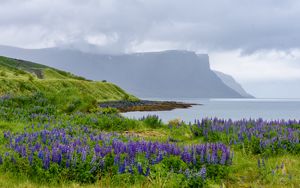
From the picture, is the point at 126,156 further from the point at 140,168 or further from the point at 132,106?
the point at 132,106

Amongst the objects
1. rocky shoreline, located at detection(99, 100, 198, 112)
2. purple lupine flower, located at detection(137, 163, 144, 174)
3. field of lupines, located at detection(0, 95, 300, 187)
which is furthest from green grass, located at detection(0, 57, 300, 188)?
rocky shoreline, located at detection(99, 100, 198, 112)

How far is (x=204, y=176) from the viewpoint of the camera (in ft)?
21.2

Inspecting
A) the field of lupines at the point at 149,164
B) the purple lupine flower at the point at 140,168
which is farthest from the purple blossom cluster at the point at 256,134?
the purple lupine flower at the point at 140,168

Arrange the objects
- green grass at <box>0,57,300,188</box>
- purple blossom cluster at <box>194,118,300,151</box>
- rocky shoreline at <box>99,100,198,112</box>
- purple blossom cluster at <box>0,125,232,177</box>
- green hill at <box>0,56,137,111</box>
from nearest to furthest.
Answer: green grass at <box>0,57,300,188</box> < purple blossom cluster at <box>0,125,232,177</box> < purple blossom cluster at <box>194,118,300,151</box> < green hill at <box>0,56,137,111</box> < rocky shoreline at <box>99,100,198,112</box>

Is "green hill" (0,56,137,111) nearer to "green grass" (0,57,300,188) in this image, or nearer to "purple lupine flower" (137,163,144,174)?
"green grass" (0,57,300,188)

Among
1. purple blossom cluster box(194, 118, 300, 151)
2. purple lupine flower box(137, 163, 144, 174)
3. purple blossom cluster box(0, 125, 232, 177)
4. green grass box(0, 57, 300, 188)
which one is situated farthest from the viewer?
purple blossom cluster box(194, 118, 300, 151)

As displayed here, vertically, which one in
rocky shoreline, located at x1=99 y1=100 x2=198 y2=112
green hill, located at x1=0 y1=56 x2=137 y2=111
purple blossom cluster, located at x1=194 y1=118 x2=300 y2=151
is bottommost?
rocky shoreline, located at x1=99 y1=100 x2=198 y2=112

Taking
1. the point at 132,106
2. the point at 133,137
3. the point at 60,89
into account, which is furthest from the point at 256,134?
the point at 132,106

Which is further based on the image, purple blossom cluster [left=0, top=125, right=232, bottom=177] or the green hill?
the green hill

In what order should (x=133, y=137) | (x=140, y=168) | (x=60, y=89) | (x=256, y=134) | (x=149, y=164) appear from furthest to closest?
(x=60, y=89) → (x=133, y=137) → (x=256, y=134) → (x=149, y=164) → (x=140, y=168)

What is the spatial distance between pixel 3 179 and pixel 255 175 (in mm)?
4690

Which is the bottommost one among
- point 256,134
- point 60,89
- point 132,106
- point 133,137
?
point 132,106

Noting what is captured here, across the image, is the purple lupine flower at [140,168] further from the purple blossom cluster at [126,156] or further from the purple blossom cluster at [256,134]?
the purple blossom cluster at [256,134]

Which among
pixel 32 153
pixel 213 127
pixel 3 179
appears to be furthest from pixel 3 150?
pixel 213 127
